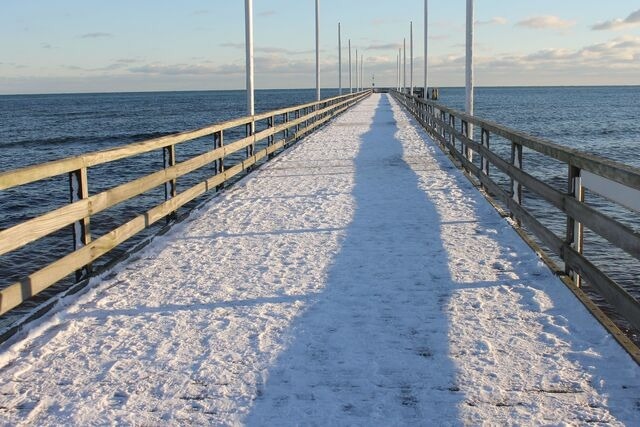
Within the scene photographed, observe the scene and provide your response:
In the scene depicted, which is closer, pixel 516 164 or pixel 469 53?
pixel 516 164

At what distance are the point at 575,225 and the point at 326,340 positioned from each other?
2315 mm

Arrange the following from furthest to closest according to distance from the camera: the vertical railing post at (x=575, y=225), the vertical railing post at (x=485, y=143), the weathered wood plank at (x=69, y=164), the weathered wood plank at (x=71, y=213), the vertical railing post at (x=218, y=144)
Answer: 1. the vertical railing post at (x=218, y=144)
2. the vertical railing post at (x=485, y=143)
3. the vertical railing post at (x=575, y=225)
4. the weathered wood plank at (x=69, y=164)
5. the weathered wood plank at (x=71, y=213)

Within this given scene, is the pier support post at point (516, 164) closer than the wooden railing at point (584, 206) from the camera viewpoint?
No

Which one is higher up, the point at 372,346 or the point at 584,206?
the point at 584,206

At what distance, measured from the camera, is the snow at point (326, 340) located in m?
3.48

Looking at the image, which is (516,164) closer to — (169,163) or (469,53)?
(169,163)

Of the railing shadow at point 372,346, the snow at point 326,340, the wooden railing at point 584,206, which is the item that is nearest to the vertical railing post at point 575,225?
the wooden railing at point 584,206

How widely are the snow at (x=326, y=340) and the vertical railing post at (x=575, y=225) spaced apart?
21cm

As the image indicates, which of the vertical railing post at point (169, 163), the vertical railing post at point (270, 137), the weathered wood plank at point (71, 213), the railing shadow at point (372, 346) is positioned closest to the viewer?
the railing shadow at point (372, 346)

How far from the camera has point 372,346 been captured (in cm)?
423

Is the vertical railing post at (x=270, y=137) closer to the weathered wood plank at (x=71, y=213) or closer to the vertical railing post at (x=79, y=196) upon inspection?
the weathered wood plank at (x=71, y=213)

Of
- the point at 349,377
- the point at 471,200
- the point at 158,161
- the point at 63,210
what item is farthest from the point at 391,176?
the point at 158,161

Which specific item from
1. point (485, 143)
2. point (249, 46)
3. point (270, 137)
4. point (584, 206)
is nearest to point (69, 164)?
point (584, 206)

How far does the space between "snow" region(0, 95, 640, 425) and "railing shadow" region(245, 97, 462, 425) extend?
0.01 meters
